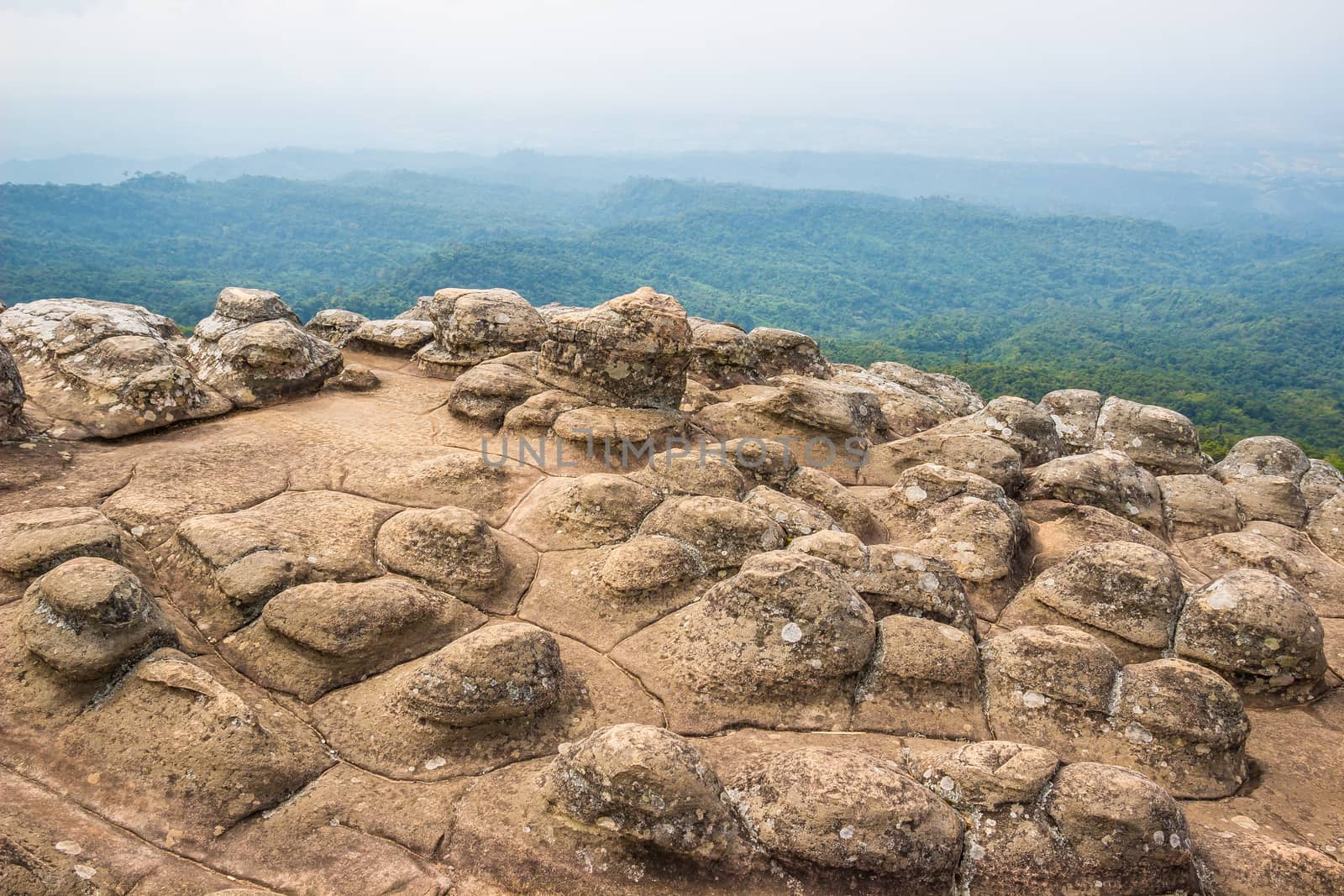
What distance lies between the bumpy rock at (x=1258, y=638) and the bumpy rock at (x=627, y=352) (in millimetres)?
5506

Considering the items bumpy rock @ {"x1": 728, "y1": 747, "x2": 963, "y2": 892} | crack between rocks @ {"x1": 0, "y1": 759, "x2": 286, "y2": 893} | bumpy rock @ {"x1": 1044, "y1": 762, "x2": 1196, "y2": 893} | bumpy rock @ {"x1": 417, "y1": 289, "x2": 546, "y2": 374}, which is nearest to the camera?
crack between rocks @ {"x1": 0, "y1": 759, "x2": 286, "y2": 893}

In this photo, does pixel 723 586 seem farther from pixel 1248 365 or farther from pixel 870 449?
pixel 1248 365

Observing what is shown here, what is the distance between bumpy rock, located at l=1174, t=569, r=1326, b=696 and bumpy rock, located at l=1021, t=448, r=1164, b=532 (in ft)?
8.63

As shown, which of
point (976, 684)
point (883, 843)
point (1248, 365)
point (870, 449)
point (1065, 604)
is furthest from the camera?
point (1248, 365)

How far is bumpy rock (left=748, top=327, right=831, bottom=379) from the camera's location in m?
13.4

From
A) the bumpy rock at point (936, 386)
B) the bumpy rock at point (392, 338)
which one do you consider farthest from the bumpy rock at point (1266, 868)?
the bumpy rock at point (392, 338)

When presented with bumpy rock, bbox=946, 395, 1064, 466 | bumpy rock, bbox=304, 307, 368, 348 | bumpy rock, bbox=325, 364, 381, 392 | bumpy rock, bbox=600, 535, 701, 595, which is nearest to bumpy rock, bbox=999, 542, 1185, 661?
bumpy rock, bbox=600, 535, 701, 595

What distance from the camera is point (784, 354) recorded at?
13414 mm

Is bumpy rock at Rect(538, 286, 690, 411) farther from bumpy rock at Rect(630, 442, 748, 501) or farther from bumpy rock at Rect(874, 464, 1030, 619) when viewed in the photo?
bumpy rock at Rect(874, 464, 1030, 619)

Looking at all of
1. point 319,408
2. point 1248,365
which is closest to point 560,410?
point 319,408

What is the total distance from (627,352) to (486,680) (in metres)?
4.91

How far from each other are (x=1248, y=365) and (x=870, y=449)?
99.6m

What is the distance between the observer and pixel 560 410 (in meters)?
9.32

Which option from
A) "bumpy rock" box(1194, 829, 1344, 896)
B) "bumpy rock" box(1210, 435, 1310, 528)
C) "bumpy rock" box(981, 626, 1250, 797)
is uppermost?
"bumpy rock" box(981, 626, 1250, 797)
